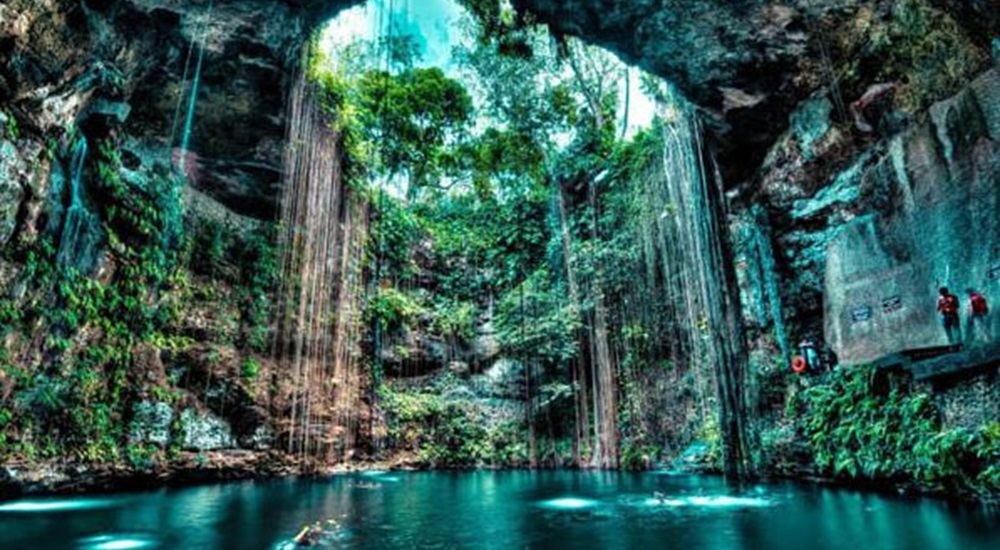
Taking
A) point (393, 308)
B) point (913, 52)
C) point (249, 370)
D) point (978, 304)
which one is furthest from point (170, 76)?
point (978, 304)

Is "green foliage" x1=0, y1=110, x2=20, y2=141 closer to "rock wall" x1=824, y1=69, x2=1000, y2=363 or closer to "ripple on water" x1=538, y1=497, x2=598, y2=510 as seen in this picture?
"ripple on water" x1=538, y1=497, x2=598, y2=510

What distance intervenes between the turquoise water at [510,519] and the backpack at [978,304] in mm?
1945

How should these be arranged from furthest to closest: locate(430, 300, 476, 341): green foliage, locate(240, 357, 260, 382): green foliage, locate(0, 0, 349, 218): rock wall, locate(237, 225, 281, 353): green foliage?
locate(430, 300, 476, 341): green foliage, locate(237, 225, 281, 353): green foliage, locate(240, 357, 260, 382): green foliage, locate(0, 0, 349, 218): rock wall

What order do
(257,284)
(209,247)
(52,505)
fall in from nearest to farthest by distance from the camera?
(52,505) → (209,247) → (257,284)

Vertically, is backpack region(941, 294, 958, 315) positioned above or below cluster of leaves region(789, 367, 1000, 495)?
above

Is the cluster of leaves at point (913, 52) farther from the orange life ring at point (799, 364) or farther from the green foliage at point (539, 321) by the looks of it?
the green foliage at point (539, 321)

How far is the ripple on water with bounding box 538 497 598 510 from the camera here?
5.80 m

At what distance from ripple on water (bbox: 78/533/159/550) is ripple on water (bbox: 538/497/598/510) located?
354cm

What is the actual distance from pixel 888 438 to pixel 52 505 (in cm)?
904

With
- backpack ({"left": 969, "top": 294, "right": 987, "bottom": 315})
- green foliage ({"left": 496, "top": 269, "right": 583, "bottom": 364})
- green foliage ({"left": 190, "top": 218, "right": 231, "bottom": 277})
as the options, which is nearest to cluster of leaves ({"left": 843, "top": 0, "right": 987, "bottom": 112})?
backpack ({"left": 969, "top": 294, "right": 987, "bottom": 315})

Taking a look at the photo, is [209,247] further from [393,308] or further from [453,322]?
[453,322]

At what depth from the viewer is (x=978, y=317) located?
5.66 meters

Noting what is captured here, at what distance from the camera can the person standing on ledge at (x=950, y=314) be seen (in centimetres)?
595

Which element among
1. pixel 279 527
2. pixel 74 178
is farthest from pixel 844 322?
pixel 74 178
